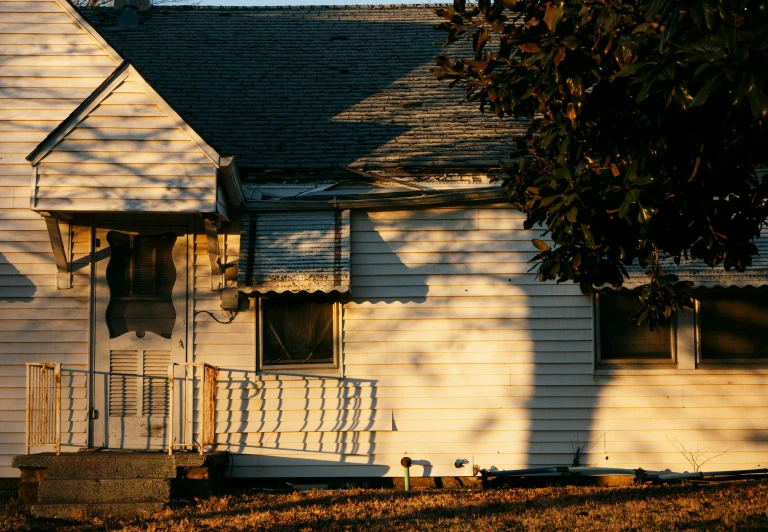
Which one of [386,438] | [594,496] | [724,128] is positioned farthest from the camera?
[386,438]

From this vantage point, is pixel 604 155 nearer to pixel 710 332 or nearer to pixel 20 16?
pixel 710 332

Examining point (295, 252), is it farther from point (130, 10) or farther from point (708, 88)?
point (130, 10)

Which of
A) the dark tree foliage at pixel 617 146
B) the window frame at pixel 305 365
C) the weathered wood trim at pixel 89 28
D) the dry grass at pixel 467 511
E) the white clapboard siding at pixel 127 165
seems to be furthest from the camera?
the window frame at pixel 305 365

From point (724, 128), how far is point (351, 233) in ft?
17.2

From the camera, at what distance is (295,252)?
1045 centimetres

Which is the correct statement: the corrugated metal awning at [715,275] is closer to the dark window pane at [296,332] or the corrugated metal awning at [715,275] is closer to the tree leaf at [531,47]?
the dark window pane at [296,332]

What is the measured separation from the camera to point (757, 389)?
10.8 meters

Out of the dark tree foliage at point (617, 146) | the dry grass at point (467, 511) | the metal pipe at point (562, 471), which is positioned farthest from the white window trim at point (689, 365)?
the dark tree foliage at point (617, 146)

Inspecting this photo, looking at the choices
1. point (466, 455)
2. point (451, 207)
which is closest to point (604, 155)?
point (451, 207)

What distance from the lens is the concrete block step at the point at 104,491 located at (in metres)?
9.17

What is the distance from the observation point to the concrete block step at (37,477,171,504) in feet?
30.1

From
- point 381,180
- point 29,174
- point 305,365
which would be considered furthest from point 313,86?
point 305,365

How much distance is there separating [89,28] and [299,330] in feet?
14.0

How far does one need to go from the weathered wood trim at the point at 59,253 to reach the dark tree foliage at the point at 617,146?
17.6 ft
